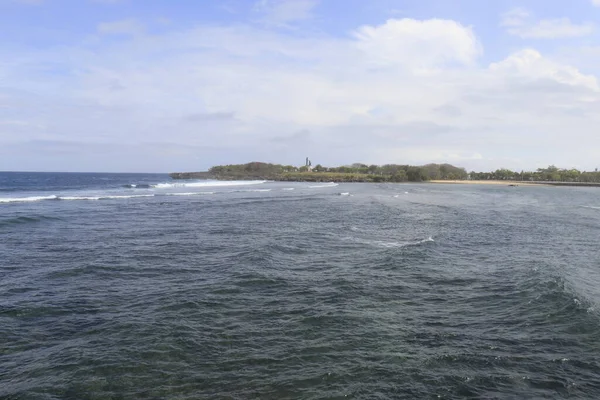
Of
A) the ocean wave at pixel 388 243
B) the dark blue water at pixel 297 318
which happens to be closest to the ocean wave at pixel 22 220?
the dark blue water at pixel 297 318

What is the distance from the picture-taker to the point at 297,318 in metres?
13.5

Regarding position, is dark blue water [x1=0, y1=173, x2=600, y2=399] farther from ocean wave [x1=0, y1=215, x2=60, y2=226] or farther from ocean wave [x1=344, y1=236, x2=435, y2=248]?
ocean wave [x1=0, y1=215, x2=60, y2=226]

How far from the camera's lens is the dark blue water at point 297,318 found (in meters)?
9.67

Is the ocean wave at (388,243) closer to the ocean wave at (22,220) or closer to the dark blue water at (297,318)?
the dark blue water at (297,318)

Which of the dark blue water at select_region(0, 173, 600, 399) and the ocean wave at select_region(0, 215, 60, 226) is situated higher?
the ocean wave at select_region(0, 215, 60, 226)

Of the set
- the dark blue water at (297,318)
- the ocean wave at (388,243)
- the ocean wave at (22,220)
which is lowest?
the dark blue water at (297,318)

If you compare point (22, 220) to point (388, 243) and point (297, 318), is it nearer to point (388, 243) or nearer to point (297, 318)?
point (388, 243)

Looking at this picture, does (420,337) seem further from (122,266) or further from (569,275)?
(122,266)

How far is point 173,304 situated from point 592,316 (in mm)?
14070

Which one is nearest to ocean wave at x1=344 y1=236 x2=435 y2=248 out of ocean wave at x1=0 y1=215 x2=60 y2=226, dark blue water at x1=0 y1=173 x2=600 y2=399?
dark blue water at x1=0 y1=173 x2=600 y2=399

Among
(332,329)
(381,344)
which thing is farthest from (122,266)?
(381,344)

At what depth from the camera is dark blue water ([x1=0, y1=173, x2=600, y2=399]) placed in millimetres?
9672

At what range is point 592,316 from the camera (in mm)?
13750

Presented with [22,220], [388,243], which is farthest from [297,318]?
[22,220]
